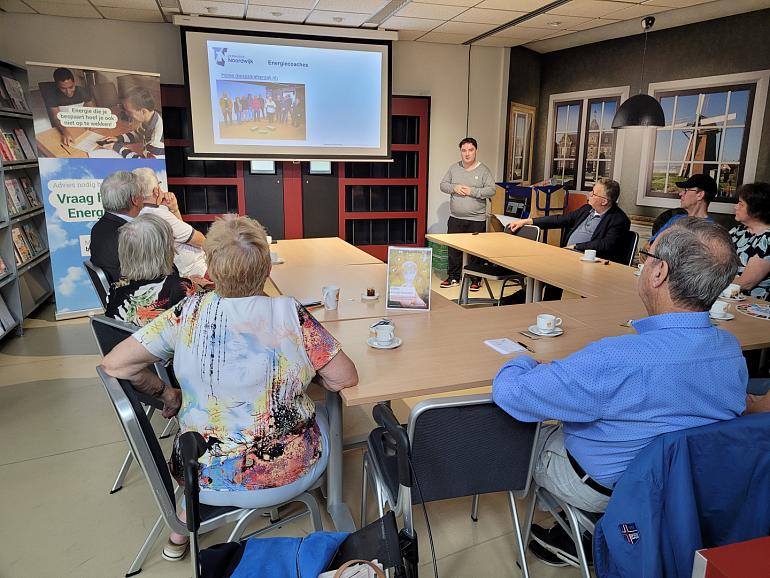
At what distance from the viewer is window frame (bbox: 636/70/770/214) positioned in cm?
488

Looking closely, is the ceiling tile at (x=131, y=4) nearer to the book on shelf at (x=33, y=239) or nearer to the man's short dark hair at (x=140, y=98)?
the man's short dark hair at (x=140, y=98)

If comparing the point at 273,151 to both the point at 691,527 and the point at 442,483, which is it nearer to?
the point at 442,483

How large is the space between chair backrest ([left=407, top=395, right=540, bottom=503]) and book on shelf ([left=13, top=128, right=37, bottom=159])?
488 cm

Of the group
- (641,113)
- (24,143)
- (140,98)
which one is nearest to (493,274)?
(641,113)

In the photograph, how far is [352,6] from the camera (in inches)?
192

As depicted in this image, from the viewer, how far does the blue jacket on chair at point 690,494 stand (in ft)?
4.15

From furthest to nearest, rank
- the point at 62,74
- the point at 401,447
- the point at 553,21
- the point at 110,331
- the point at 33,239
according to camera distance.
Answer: the point at 553,21 < the point at 33,239 < the point at 62,74 < the point at 110,331 < the point at 401,447

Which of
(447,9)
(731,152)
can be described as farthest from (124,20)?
(731,152)

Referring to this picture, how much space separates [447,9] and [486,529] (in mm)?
4424

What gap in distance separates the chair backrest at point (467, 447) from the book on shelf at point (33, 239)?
4.68m

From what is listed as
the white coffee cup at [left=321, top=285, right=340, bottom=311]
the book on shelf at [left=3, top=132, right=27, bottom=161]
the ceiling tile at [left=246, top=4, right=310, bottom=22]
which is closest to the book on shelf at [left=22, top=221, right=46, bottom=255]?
the book on shelf at [left=3, top=132, right=27, bottom=161]

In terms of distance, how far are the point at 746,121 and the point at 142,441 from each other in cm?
563

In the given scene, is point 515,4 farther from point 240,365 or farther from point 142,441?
point 142,441

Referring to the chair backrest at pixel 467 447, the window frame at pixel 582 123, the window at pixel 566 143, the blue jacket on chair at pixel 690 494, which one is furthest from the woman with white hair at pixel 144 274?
the window at pixel 566 143
